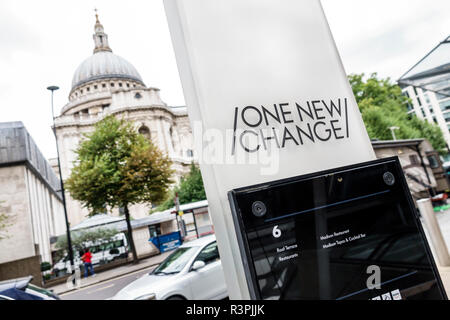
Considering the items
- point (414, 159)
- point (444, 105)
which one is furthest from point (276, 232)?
point (444, 105)

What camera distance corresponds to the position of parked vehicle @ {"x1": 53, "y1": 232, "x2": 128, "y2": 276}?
14758 mm

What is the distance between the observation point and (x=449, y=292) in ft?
3.41

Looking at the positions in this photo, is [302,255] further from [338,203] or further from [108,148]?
[108,148]

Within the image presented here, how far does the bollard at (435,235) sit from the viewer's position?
135 inches

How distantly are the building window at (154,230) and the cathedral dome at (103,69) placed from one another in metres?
37.5

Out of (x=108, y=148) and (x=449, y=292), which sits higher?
(x=108, y=148)

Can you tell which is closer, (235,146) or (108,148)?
(235,146)

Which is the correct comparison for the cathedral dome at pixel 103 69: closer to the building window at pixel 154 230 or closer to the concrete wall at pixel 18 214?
the concrete wall at pixel 18 214

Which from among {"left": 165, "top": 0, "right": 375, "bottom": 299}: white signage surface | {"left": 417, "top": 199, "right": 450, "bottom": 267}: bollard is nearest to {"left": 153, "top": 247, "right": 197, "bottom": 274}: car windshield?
{"left": 417, "top": 199, "right": 450, "bottom": 267}: bollard

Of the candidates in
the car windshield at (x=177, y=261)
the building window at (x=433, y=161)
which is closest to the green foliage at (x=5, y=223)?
the car windshield at (x=177, y=261)

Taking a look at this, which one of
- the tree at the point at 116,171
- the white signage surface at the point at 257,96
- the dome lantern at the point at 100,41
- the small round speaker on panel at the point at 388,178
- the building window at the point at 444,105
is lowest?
the small round speaker on panel at the point at 388,178

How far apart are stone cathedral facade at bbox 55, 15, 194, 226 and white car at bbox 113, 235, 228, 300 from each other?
2486 centimetres

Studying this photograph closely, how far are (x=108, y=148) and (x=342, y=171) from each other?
17542mm
